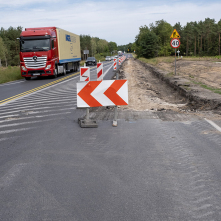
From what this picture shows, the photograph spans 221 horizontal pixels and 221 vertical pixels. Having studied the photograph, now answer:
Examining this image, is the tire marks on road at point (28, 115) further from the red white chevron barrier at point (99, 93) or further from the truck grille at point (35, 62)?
the truck grille at point (35, 62)

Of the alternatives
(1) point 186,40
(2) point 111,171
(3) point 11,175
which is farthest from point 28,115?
(1) point 186,40

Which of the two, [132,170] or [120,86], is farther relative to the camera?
[120,86]

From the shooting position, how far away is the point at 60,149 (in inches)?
221

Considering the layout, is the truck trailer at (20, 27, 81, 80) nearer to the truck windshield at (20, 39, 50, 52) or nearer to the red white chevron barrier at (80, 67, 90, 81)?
the truck windshield at (20, 39, 50, 52)

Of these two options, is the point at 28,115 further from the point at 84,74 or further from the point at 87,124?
the point at 87,124

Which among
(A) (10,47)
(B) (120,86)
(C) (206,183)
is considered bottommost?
(C) (206,183)

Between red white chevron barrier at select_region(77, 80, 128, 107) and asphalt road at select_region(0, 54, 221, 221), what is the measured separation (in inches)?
24.5

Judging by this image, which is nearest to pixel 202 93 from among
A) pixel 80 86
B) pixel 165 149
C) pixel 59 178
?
pixel 80 86

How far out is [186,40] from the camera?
396ft

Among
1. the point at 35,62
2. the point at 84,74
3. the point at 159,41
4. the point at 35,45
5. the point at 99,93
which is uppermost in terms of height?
the point at 159,41

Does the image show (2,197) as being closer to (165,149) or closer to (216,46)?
(165,149)

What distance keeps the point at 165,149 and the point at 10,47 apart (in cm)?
10859

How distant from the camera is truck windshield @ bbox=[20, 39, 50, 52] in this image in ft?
74.9

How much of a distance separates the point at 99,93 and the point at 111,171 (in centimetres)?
356
